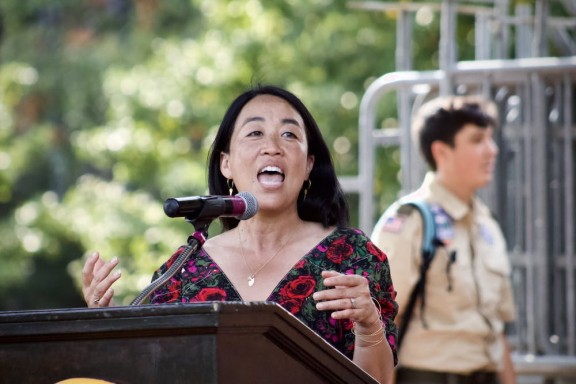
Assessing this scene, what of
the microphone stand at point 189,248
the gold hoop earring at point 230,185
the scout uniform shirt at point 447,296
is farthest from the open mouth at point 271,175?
the scout uniform shirt at point 447,296

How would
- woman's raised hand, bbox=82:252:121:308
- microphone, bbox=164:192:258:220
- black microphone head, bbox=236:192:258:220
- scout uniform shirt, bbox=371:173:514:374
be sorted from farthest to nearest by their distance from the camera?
scout uniform shirt, bbox=371:173:514:374
woman's raised hand, bbox=82:252:121:308
black microphone head, bbox=236:192:258:220
microphone, bbox=164:192:258:220

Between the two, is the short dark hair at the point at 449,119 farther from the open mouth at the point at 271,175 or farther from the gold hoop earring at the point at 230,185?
the open mouth at the point at 271,175

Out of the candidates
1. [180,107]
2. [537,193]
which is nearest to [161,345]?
[537,193]

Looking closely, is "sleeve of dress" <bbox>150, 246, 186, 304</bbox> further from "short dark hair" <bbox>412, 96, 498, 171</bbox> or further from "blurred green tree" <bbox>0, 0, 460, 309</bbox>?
"blurred green tree" <bbox>0, 0, 460, 309</bbox>

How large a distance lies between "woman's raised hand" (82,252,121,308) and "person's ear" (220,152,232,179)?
0.71 m

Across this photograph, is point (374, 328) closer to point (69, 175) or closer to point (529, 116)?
point (529, 116)

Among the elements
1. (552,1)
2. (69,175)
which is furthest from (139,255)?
(69,175)

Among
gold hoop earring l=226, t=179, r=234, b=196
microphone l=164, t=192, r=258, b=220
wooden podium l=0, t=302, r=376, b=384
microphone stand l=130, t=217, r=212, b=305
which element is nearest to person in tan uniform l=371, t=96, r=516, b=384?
gold hoop earring l=226, t=179, r=234, b=196

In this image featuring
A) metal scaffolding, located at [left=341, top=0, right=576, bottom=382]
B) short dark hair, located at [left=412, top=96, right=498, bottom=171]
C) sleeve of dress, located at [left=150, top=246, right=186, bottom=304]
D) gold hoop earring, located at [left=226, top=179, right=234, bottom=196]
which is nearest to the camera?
sleeve of dress, located at [left=150, top=246, right=186, bottom=304]

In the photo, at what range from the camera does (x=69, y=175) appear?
27328 millimetres

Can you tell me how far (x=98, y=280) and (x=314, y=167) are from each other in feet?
3.03

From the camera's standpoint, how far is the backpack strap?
7082 mm

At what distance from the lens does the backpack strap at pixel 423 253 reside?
7.08m

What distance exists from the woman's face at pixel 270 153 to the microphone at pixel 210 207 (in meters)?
0.52
